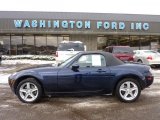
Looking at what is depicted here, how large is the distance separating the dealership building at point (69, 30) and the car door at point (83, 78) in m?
21.9

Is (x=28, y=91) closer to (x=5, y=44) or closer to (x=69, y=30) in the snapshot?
(x=69, y=30)

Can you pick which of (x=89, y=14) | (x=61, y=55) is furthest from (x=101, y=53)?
(x=89, y=14)

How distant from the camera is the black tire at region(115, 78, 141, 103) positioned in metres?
8.70

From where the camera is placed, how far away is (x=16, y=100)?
9117mm

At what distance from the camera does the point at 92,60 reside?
29.2 ft

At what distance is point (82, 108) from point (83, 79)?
3.05 ft

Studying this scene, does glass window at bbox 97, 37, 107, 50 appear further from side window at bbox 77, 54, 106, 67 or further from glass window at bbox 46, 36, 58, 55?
side window at bbox 77, 54, 106, 67

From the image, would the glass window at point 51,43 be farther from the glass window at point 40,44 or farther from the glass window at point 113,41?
the glass window at point 113,41

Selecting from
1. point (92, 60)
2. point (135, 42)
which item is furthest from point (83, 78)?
point (135, 42)

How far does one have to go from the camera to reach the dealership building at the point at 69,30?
30109 mm

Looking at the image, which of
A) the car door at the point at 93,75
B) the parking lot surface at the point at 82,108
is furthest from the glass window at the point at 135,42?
the car door at the point at 93,75

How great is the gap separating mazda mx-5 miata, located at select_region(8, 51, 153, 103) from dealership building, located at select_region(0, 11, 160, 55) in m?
21.7

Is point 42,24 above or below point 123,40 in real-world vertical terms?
above

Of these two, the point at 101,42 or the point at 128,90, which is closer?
the point at 128,90
